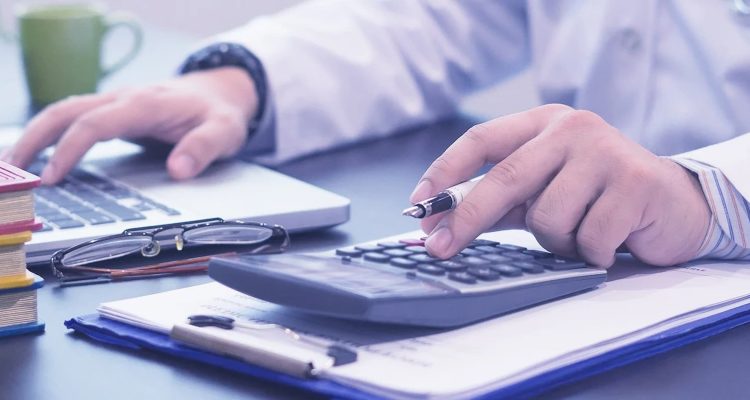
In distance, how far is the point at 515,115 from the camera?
0.76 metres

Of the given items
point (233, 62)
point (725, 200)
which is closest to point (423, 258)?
point (725, 200)

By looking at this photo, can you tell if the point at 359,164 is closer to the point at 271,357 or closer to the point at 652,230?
the point at 652,230

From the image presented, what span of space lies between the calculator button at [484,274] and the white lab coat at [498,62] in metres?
0.54

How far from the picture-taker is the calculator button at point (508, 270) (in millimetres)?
628

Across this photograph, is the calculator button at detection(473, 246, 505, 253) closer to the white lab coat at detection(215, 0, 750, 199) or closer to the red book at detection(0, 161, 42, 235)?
the red book at detection(0, 161, 42, 235)

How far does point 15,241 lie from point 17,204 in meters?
0.02

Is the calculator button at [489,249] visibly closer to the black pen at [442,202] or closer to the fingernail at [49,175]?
the black pen at [442,202]

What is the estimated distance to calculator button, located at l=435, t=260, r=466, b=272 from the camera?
2.06ft

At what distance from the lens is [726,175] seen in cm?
75

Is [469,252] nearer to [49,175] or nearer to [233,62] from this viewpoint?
[49,175]

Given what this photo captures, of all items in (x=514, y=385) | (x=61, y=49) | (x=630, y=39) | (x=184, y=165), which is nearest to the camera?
(x=514, y=385)

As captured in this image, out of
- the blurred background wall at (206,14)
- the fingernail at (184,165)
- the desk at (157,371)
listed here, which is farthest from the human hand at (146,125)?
the blurred background wall at (206,14)

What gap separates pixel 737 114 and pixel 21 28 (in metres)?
0.87

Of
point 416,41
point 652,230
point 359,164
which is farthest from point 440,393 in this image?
point 416,41
